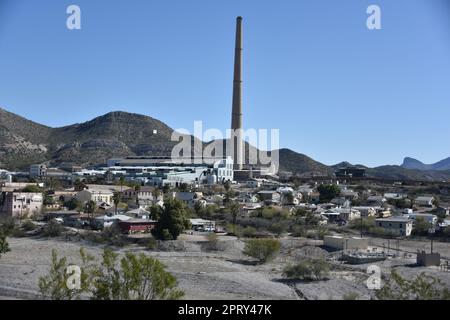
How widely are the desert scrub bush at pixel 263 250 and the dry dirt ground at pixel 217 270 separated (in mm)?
474

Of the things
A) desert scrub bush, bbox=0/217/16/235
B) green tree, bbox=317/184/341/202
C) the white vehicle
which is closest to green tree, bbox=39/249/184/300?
desert scrub bush, bbox=0/217/16/235

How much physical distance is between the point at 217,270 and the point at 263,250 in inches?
134

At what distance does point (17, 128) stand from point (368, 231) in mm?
82121

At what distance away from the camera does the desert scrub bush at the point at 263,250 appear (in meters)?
28.2

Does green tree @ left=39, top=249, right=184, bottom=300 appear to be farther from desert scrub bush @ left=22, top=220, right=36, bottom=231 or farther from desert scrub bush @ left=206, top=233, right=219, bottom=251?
desert scrub bush @ left=22, top=220, right=36, bottom=231

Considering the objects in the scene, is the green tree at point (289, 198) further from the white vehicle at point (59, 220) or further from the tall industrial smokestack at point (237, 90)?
the white vehicle at point (59, 220)

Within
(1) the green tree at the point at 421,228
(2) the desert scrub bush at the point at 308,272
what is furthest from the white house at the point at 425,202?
(2) the desert scrub bush at the point at 308,272

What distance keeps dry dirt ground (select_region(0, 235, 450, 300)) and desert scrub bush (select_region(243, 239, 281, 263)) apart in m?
0.47

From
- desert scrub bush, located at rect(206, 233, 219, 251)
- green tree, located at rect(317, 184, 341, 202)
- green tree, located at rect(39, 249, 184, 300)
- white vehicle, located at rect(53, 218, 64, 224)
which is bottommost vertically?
desert scrub bush, located at rect(206, 233, 219, 251)

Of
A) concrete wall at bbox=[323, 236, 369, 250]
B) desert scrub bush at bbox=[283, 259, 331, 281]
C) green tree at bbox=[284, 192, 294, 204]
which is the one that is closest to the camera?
desert scrub bush at bbox=[283, 259, 331, 281]

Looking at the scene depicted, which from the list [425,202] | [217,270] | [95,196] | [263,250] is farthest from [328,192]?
[217,270]

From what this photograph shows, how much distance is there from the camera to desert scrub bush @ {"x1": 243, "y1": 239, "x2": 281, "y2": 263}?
2822 centimetres

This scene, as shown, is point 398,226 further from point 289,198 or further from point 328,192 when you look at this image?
point 328,192
